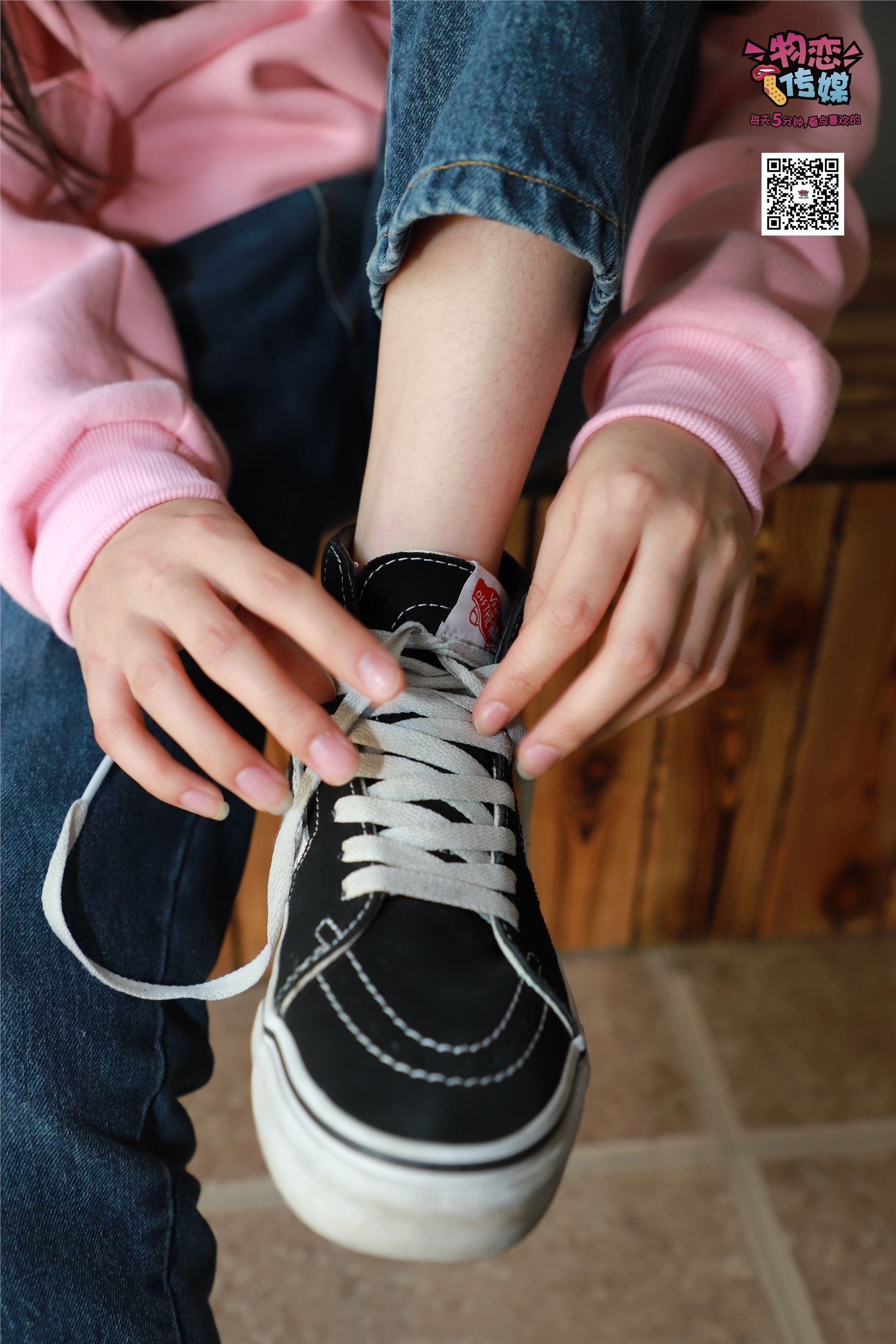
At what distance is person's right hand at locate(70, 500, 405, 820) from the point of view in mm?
414

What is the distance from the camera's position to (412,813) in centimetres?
45

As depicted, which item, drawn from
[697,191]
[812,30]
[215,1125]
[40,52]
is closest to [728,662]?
[697,191]

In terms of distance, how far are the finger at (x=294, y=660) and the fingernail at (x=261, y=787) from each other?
0.06 metres

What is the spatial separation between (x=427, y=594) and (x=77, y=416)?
Result: 20cm

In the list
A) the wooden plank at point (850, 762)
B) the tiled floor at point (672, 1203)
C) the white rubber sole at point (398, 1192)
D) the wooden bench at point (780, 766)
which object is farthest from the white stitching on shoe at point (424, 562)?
the tiled floor at point (672, 1203)

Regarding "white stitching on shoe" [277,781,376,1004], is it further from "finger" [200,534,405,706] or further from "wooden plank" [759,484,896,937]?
"wooden plank" [759,484,896,937]

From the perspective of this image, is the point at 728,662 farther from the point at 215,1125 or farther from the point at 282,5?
the point at 215,1125

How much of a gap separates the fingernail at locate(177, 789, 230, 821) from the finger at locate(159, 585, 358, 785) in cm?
5

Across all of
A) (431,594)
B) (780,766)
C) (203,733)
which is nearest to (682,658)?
(431,594)

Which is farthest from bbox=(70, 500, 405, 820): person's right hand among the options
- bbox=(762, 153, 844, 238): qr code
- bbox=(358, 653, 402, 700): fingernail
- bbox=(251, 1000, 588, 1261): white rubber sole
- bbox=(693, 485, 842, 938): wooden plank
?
bbox=(693, 485, 842, 938): wooden plank

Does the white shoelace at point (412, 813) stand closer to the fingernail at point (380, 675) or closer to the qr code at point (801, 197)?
the fingernail at point (380, 675)

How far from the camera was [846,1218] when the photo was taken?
33.9 inches

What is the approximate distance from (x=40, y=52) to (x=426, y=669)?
490 millimetres

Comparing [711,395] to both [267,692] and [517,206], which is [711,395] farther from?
[267,692]
